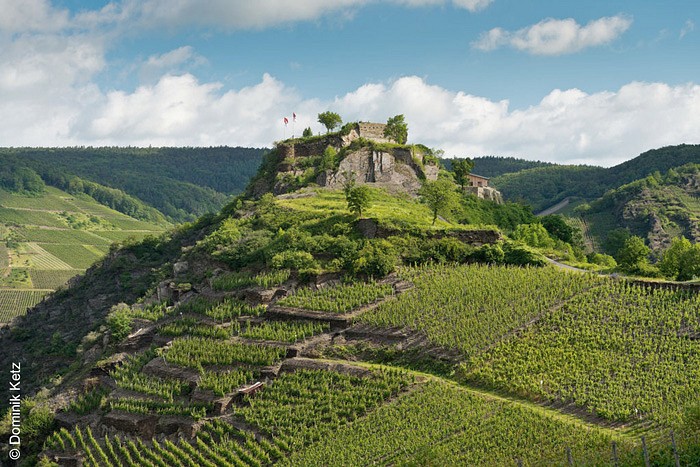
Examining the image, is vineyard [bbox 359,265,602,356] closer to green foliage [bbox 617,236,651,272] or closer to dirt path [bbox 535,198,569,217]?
green foliage [bbox 617,236,651,272]

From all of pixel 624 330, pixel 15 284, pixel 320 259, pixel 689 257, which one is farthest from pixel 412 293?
pixel 15 284

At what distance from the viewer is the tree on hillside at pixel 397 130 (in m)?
87.9

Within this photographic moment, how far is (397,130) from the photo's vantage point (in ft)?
288

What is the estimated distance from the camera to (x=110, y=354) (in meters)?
55.4

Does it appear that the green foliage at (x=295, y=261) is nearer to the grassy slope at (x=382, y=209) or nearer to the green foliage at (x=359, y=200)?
the grassy slope at (x=382, y=209)

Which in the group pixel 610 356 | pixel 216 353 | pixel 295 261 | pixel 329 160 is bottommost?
pixel 216 353

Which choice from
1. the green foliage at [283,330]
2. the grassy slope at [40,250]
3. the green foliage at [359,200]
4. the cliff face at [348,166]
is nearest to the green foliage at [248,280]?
the green foliage at [283,330]

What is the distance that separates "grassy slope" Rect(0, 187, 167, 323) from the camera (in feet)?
443

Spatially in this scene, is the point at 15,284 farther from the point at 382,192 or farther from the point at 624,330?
the point at 624,330

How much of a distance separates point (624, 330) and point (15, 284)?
121 m

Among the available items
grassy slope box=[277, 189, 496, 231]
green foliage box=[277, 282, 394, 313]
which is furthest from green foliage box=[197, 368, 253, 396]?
grassy slope box=[277, 189, 496, 231]

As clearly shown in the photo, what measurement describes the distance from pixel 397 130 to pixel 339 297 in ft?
134

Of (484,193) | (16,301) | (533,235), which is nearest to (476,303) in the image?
(533,235)

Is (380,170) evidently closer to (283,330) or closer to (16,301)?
(283,330)
